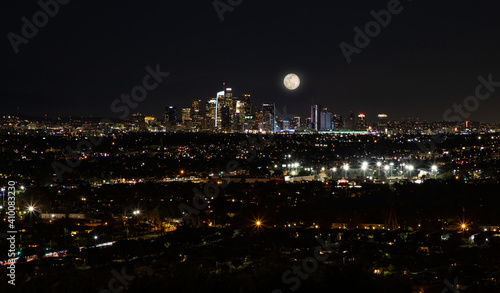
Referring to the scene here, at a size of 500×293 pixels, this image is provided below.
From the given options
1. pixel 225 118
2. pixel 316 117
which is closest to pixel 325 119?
pixel 316 117

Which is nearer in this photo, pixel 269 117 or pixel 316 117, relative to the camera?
pixel 269 117

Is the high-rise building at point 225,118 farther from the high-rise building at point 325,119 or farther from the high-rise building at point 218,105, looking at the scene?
the high-rise building at point 325,119

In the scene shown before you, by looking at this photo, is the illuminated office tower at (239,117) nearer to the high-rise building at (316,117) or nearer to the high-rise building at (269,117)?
the high-rise building at (269,117)

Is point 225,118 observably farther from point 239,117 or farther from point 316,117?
point 316,117

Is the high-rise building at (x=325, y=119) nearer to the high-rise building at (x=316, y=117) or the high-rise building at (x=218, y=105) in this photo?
the high-rise building at (x=316, y=117)

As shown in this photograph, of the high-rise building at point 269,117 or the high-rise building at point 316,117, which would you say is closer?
the high-rise building at point 269,117

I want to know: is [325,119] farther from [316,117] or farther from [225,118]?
[225,118]

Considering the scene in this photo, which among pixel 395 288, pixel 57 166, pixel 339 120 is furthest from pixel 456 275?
pixel 339 120
